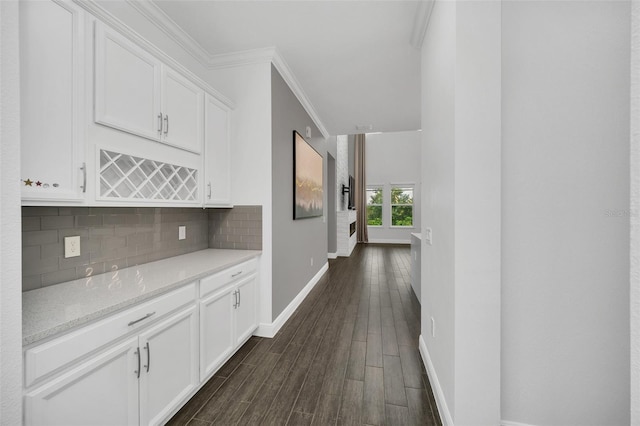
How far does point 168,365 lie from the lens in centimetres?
156

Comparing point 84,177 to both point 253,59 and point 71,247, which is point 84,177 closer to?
point 71,247

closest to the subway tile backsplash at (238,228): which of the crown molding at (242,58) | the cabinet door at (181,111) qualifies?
the cabinet door at (181,111)

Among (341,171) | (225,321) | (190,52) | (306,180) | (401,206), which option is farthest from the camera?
(401,206)

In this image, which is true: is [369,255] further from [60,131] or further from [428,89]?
[60,131]

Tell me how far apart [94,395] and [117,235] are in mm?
981

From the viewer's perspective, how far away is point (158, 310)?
148cm

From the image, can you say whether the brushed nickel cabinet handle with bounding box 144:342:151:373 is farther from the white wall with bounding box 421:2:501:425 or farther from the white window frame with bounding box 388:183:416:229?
the white window frame with bounding box 388:183:416:229

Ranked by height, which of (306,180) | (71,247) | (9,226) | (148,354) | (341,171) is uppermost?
(341,171)

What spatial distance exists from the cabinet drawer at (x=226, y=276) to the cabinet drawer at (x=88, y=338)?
0.28 meters

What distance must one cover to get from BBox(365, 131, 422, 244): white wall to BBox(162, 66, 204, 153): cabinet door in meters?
8.24

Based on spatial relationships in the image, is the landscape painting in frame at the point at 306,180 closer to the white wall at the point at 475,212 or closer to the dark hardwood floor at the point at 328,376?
the dark hardwood floor at the point at 328,376

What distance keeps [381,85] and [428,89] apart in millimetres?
1486

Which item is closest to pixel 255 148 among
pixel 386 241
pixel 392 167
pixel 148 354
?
pixel 148 354

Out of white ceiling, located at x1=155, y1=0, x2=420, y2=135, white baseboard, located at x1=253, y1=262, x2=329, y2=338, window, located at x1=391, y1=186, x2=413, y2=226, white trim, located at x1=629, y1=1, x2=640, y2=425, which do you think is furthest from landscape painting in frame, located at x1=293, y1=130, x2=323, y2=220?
window, located at x1=391, y1=186, x2=413, y2=226
